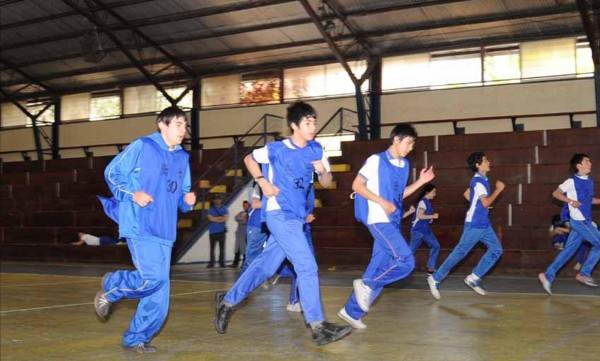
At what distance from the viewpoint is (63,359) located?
5.22 m

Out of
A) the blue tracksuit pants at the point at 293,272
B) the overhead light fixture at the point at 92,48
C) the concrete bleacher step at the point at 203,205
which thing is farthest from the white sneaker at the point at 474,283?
the overhead light fixture at the point at 92,48

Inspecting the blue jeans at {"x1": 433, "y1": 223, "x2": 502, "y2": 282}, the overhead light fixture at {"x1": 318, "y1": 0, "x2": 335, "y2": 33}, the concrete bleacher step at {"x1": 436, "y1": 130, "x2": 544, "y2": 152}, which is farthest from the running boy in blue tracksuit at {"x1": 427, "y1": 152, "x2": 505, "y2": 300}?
the overhead light fixture at {"x1": 318, "y1": 0, "x2": 335, "y2": 33}

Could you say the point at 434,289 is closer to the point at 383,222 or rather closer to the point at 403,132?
the point at 383,222

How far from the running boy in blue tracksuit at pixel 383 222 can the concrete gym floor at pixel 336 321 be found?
0.30 meters

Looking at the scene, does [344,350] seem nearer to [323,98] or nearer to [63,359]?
[63,359]

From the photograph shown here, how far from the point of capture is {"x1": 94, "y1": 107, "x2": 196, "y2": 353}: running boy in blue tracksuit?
536 cm

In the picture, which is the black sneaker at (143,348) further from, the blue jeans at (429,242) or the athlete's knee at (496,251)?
the blue jeans at (429,242)

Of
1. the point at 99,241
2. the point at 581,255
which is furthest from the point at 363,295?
the point at 99,241

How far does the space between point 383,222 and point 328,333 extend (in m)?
1.40

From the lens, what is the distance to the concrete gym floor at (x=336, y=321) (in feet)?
17.6

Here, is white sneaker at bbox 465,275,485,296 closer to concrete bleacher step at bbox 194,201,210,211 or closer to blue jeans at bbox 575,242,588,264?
blue jeans at bbox 575,242,588,264

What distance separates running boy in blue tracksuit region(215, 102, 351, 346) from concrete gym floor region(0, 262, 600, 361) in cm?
36

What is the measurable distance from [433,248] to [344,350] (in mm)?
8542

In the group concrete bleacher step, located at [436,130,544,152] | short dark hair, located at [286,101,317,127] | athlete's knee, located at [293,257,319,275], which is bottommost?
athlete's knee, located at [293,257,319,275]
